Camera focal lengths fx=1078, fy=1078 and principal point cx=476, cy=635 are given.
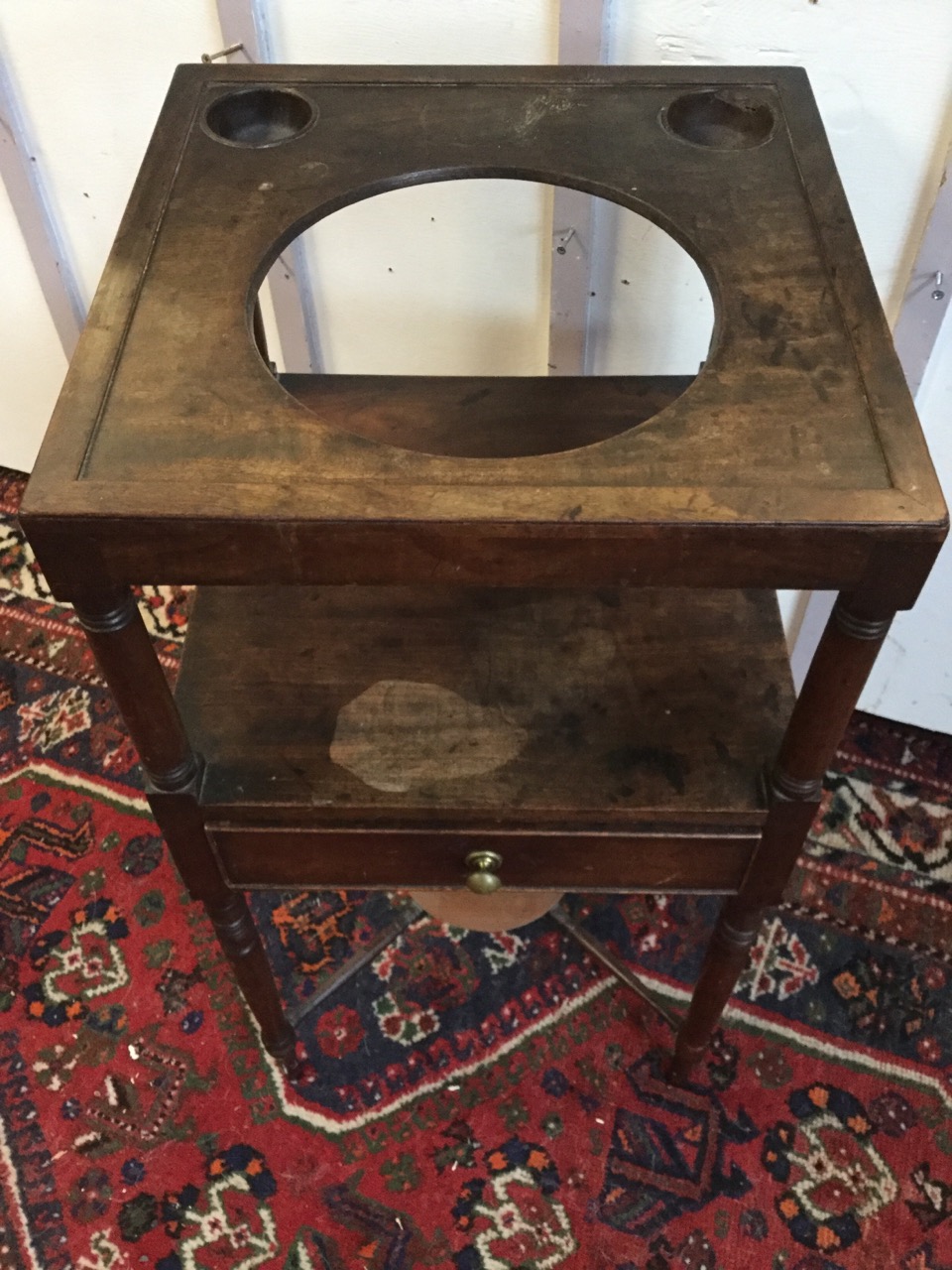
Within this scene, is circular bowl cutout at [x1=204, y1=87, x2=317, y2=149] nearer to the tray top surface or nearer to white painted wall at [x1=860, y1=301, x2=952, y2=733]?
the tray top surface

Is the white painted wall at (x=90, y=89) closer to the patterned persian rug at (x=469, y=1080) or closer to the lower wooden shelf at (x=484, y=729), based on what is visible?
the lower wooden shelf at (x=484, y=729)

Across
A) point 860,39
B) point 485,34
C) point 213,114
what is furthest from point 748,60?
point 213,114

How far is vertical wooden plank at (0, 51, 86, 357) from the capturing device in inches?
53.6

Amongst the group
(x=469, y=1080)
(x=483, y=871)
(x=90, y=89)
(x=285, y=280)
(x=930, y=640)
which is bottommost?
(x=469, y=1080)

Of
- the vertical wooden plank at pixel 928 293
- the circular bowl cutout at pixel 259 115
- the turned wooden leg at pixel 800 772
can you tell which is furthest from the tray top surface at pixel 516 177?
the vertical wooden plank at pixel 928 293

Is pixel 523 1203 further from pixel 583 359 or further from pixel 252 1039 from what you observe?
pixel 583 359

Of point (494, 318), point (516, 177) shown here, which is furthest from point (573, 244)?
point (516, 177)

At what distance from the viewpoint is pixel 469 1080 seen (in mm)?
1338

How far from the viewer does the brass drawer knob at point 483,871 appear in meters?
0.94

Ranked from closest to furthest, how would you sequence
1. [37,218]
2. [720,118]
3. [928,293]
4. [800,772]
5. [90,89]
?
1. [800,772]
2. [720,118]
3. [928,293]
4. [90,89]
5. [37,218]

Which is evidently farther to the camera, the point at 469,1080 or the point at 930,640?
the point at 930,640

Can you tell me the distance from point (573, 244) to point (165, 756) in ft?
2.47

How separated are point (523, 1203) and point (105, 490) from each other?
3.20 ft

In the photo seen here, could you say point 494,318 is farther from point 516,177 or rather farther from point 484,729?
point 484,729
